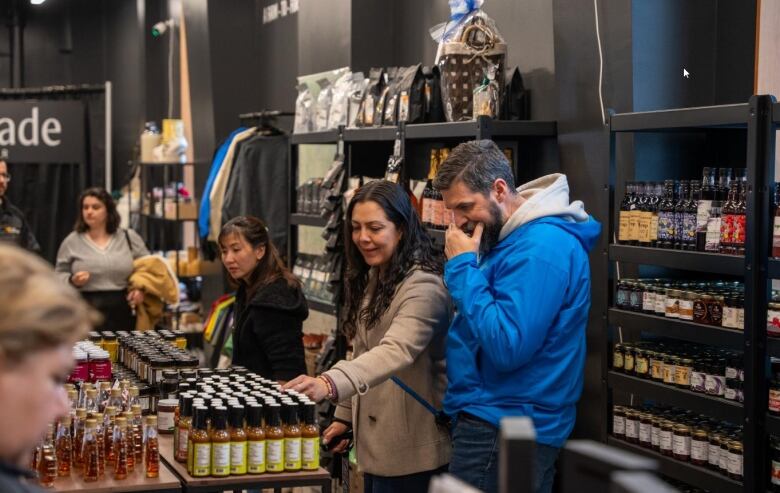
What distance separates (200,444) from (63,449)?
45cm

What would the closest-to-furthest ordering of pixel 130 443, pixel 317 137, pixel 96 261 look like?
1. pixel 130 443
2. pixel 317 137
3. pixel 96 261

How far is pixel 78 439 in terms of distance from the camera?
3170 mm

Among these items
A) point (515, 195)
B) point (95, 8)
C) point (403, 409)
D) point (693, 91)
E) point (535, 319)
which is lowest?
point (403, 409)

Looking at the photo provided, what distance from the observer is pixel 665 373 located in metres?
3.60

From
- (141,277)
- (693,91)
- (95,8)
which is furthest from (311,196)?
(95,8)

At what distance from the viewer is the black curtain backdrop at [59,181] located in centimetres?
966

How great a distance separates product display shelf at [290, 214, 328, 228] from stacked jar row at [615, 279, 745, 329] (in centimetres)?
237

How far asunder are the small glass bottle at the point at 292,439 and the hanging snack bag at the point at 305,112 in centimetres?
371

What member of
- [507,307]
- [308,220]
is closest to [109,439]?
[507,307]

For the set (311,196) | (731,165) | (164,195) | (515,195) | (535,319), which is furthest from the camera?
(164,195)

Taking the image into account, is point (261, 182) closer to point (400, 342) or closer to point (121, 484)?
point (400, 342)

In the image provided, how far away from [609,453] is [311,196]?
5152 millimetres

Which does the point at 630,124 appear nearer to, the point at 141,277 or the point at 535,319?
the point at 535,319

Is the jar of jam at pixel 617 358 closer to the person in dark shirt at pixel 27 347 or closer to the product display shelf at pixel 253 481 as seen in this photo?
the product display shelf at pixel 253 481
